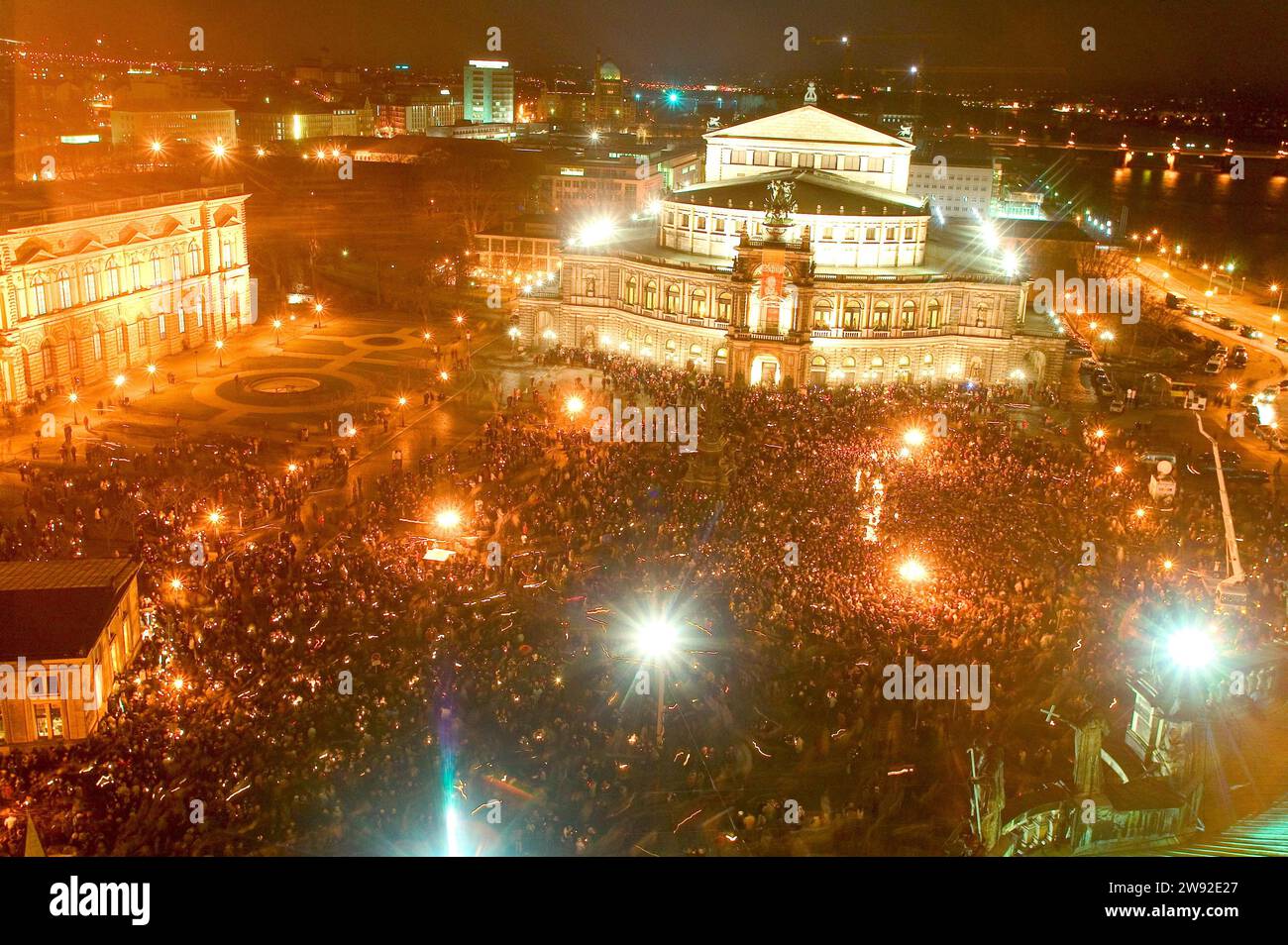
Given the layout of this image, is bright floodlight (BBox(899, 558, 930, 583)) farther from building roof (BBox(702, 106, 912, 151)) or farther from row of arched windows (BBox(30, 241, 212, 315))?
building roof (BBox(702, 106, 912, 151))

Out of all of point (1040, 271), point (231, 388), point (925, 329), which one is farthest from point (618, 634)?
point (1040, 271)

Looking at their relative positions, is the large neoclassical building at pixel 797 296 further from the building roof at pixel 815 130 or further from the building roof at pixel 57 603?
the building roof at pixel 57 603

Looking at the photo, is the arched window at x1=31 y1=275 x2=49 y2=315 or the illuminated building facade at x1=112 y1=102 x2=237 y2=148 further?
the illuminated building facade at x1=112 y1=102 x2=237 y2=148

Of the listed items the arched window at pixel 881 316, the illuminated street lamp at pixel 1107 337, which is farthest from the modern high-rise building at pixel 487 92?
the arched window at pixel 881 316

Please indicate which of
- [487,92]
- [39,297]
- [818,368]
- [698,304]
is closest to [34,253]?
[39,297]

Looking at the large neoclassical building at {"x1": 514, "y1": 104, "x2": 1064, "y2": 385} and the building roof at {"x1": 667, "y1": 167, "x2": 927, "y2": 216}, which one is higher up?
the building roof at {"x1": 667, "y1": 167, "x2": 927, "y2": 216}

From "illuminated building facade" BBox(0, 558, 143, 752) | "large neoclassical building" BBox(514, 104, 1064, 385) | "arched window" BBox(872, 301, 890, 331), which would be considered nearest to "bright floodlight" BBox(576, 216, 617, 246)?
"large neoclassical building" BBox(514, 104, 1064, 385)

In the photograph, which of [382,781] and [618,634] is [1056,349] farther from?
[382,781]
